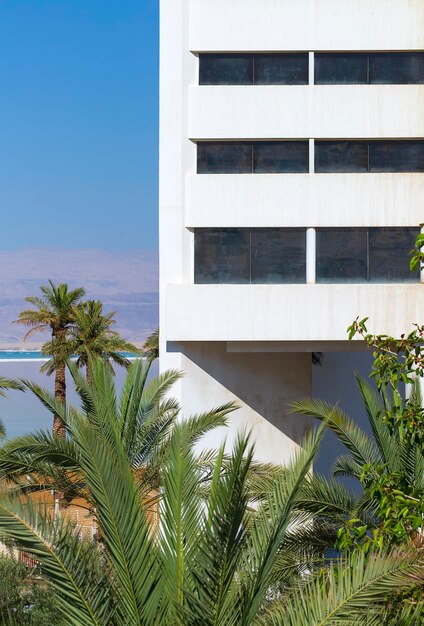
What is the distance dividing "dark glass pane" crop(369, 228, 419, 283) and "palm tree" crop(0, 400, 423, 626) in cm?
1507

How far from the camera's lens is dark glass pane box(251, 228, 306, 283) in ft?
72.4

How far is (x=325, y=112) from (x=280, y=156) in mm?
1373

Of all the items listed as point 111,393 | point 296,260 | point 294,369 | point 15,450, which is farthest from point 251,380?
point 111,393

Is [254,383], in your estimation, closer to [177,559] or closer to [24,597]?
[24,597]

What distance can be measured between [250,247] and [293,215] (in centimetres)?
118

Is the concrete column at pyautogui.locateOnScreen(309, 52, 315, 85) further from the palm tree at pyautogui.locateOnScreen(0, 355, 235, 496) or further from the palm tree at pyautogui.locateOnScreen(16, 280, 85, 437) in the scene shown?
the palm tree at pyautogui.locateOnScreen(16, 280, 85, 437)

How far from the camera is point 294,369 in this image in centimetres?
2541

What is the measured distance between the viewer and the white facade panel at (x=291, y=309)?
21.8 meters

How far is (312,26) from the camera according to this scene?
22.3 meters

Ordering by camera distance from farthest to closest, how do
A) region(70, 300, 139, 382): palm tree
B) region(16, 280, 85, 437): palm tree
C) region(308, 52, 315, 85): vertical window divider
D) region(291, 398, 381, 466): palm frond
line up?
region(16, 280, 85, 437): palm tree → region(70, 300, 139, 382): palm tree → region(308, 52, 315, 85): vertical window divider → region(291, 398, 381, 466): palm frond

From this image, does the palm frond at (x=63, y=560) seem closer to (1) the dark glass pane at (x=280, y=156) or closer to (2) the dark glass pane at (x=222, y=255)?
(2) the dark glass pane at (x=222, y=255)

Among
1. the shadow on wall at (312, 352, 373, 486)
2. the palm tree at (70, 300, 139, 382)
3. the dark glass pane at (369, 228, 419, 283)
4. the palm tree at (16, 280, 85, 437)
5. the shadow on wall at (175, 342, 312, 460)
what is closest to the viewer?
the dark glass pane at (369, 228, 419, 283)

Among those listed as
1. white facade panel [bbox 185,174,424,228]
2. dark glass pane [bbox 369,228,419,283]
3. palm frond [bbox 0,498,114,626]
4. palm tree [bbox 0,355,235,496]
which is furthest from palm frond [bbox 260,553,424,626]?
white facade panel [bbox 185,174,424,228]

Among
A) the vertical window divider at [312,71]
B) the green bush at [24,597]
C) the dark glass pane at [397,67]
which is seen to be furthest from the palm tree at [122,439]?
the dark glass pane at [397,67]
